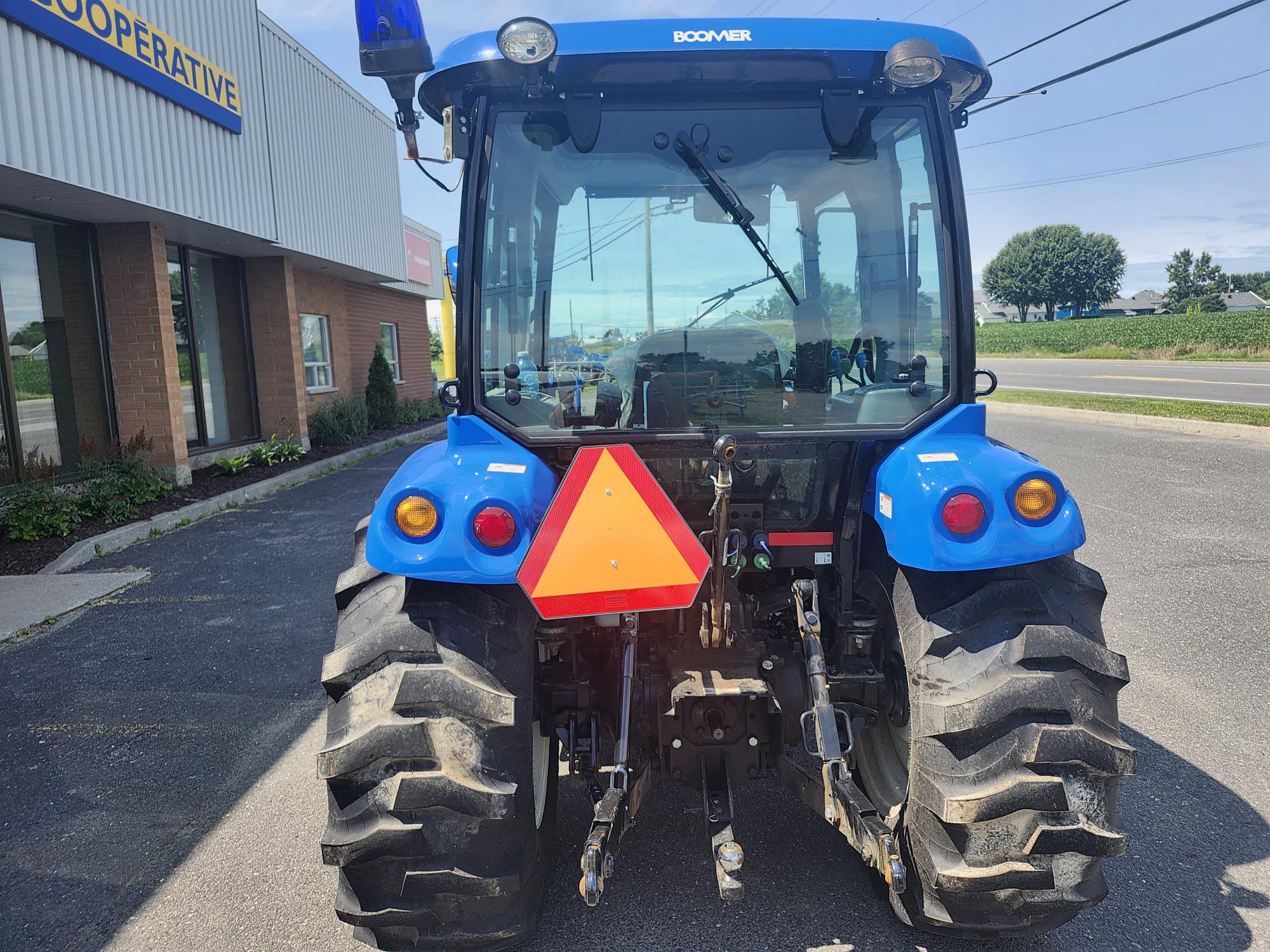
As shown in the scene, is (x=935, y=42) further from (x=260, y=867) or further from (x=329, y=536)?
(x=329, y=536)

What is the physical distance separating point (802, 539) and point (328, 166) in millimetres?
13824

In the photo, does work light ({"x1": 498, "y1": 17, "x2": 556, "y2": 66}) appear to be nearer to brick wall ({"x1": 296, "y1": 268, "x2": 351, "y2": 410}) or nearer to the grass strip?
brick wall ({"x1": 296, "y1": 268, "x2": 351, "y2": 410})

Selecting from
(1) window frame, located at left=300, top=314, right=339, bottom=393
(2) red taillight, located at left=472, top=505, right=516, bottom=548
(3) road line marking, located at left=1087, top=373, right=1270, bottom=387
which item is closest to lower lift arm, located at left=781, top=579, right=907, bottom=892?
(2) red taillight, located at left=472, top=505, right=516, bottom=548

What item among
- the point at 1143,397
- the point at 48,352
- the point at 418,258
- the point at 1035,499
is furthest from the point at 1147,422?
the point at 418,258

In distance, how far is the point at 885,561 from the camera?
2.58 m

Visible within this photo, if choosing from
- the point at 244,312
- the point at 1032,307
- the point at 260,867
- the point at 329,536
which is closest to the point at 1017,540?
the point at 260,867

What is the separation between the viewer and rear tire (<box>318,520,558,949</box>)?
6.82ft

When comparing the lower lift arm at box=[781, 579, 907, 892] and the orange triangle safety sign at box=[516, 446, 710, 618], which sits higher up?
the orange triangle safety sign at box=[516, 446, 710, 618]

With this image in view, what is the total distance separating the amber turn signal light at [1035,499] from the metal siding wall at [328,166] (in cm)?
1192

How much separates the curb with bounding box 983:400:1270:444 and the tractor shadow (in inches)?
439

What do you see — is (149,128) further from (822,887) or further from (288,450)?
(822,887)

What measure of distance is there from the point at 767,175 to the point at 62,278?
9.57 m

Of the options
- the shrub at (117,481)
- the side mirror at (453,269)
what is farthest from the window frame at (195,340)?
the side mirror at (453,269)

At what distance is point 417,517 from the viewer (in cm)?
219
